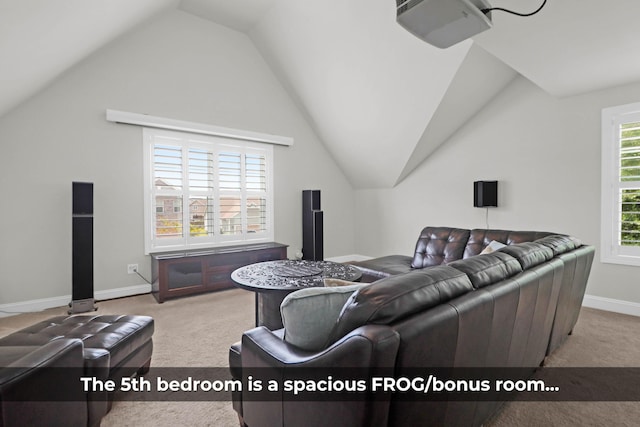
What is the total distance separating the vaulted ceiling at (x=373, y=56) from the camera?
2.42 meters

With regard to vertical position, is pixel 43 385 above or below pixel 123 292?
above

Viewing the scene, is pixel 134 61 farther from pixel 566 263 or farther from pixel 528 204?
pixel 528 204

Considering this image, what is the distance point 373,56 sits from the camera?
3883 millimetres

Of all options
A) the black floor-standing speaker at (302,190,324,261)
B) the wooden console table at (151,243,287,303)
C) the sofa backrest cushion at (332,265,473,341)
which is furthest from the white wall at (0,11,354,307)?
the sofa backrest cushion at (332,265,473,341)

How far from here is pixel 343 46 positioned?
4004 millimetres

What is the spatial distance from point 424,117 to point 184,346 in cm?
375

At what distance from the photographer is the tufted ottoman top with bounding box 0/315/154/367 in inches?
65.9

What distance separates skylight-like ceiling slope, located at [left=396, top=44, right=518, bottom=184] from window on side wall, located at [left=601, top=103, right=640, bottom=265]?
1.18m

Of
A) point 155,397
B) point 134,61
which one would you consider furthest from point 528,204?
point 134,61

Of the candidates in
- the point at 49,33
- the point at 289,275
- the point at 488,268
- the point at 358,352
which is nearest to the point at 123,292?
the point at 289,275

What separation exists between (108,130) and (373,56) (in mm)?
3294

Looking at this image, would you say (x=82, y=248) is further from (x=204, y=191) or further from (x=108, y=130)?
(x=204, y=191)

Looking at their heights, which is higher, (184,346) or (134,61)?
(134,61)

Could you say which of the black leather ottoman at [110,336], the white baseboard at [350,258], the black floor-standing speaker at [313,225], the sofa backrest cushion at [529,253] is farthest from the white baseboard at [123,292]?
the sofa backrest cushion at [529,253]
